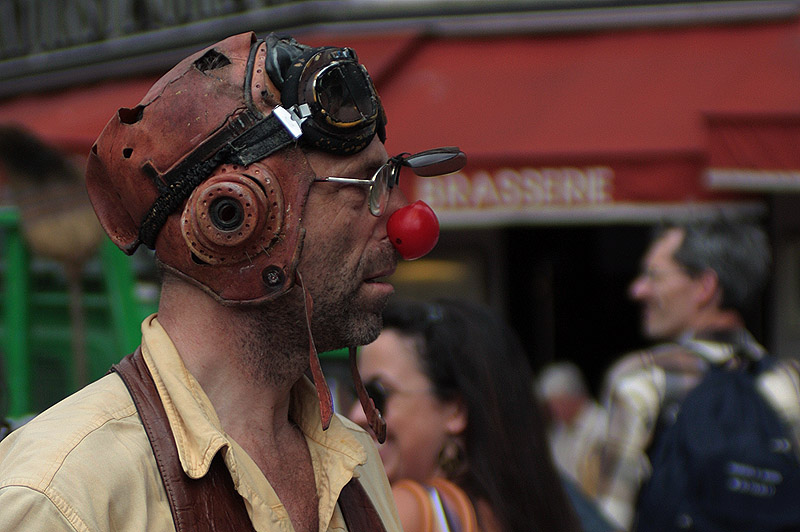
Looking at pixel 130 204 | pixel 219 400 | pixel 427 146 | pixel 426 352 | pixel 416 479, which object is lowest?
pixel 427 146

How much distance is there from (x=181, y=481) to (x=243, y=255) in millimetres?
389

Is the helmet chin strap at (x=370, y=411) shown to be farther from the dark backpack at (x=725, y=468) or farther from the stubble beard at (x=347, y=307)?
the dark backpack at (x=725, y=468)

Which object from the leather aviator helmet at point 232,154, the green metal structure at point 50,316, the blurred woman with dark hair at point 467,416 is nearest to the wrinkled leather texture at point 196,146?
the leather aviator helmet at point 232,154

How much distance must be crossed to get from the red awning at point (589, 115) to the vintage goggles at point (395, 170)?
404 cm

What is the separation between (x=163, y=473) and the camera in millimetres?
1436

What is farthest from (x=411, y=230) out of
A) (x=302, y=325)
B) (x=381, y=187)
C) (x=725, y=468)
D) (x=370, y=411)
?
(x=725, y=468)

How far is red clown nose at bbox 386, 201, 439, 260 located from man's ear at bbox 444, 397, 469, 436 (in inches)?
46.8

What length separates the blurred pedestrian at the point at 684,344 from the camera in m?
3.55

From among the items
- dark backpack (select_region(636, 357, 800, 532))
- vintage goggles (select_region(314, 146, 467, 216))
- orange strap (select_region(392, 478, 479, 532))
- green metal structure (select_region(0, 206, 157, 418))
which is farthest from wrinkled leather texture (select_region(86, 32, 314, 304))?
dark backpack (select_region(636, 357, 800, 532))

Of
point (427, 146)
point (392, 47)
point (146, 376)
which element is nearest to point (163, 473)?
point (146, 376)

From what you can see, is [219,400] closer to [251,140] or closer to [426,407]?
[251,140]

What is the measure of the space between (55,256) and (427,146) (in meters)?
3.14

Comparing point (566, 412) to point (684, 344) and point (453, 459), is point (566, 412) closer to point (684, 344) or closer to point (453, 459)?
point (684, 344)

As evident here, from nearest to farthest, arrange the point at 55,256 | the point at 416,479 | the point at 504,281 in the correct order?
the point at 416,479 < the point at 55,256 < the point at 504,281
